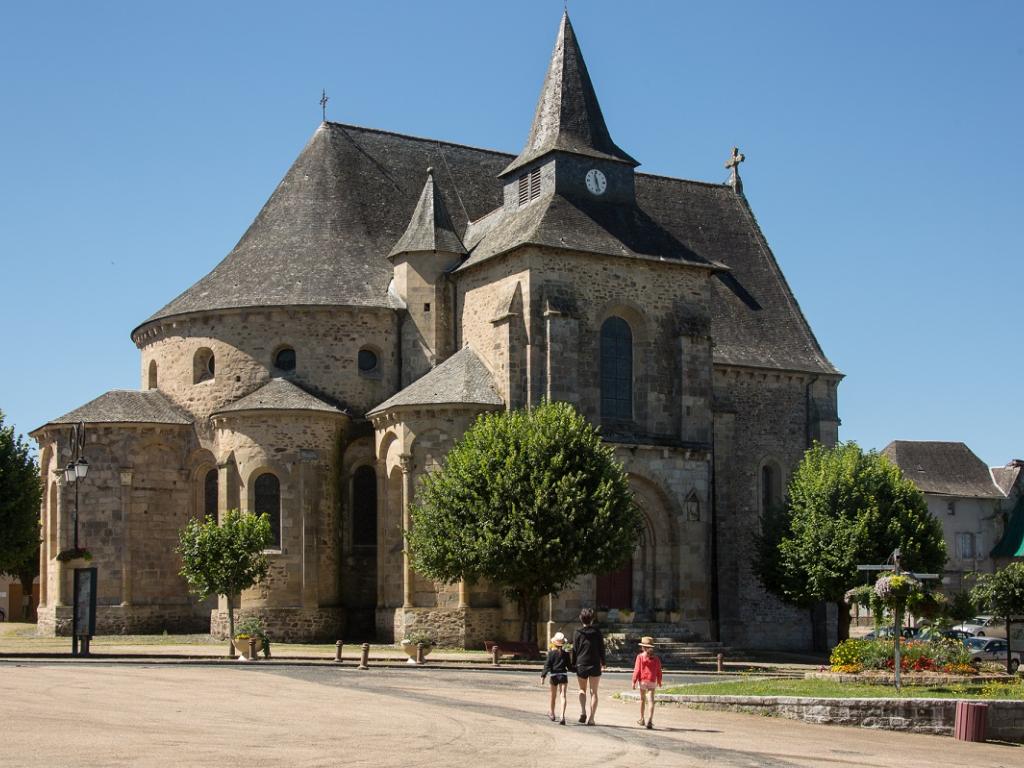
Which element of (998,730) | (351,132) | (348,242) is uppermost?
(351,132)

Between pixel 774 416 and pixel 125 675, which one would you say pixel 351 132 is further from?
pixel 125 675

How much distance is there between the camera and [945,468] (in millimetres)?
75375

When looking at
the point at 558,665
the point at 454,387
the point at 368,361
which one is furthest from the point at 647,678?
the point at 368,361

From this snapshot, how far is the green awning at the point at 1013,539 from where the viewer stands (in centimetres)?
7088

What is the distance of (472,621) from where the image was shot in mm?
→ 40656

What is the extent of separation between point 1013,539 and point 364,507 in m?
40.5

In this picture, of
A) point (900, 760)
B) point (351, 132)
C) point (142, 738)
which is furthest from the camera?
point (351, 132)

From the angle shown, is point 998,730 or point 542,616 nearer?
point 998,730

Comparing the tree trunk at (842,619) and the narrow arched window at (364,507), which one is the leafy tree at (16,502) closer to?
the narrow arched window at (364,507)

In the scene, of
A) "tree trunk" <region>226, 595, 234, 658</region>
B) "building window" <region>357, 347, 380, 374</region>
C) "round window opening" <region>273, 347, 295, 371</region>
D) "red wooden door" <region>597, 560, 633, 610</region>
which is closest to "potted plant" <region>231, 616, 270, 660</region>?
"tree trunk" <region>226, 595, 234, 658</region>

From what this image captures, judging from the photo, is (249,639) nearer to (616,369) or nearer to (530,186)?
(616,369)

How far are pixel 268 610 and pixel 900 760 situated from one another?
26.0m

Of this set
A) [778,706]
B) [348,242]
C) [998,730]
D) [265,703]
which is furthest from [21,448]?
[998,730]

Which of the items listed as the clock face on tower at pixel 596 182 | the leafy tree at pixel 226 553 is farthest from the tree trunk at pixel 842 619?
the leafy tree at pixel 226 553
